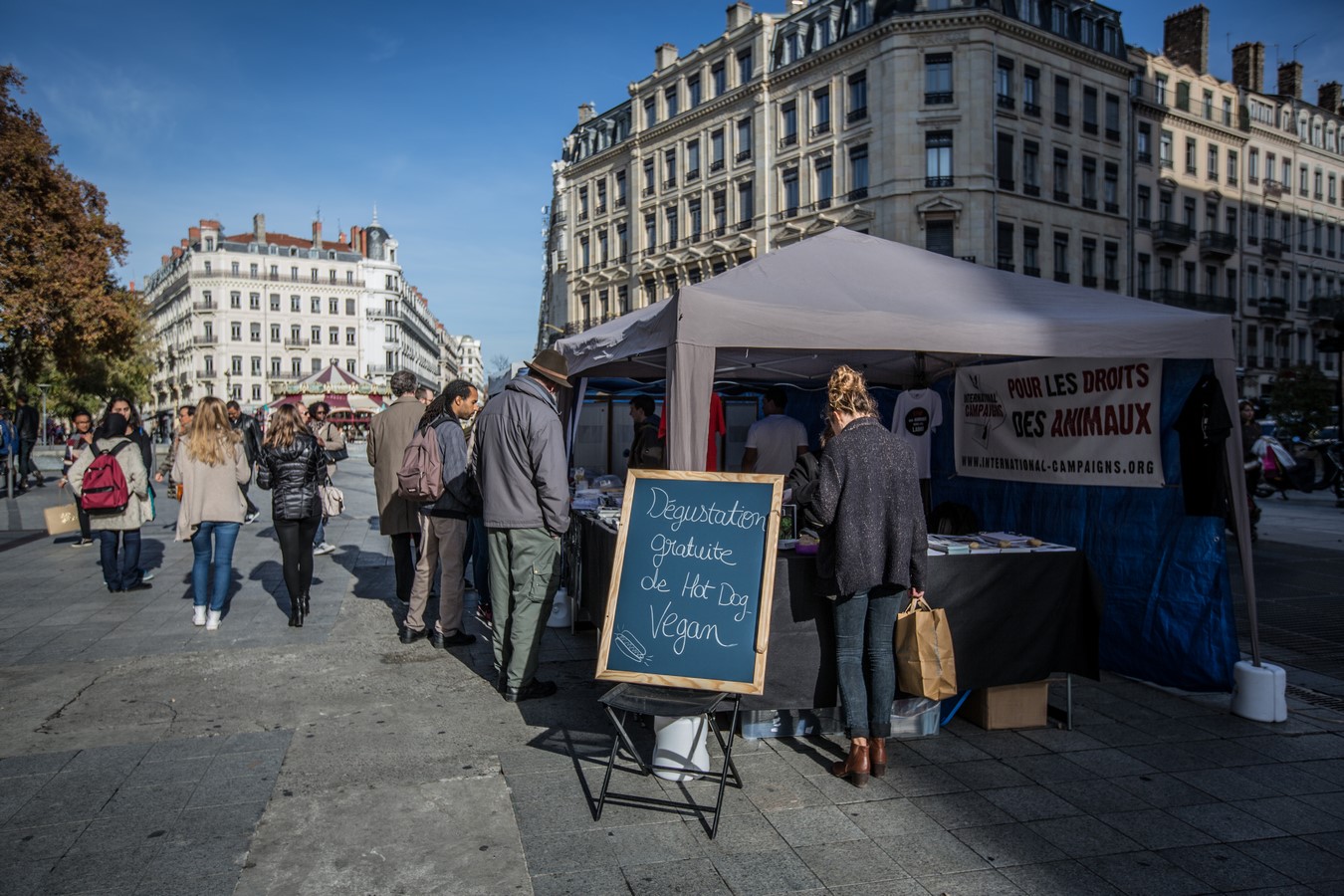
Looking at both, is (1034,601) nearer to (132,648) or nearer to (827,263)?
(827,263)

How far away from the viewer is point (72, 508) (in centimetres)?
1017

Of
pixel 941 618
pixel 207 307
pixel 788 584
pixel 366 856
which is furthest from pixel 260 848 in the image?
pixel 207 307

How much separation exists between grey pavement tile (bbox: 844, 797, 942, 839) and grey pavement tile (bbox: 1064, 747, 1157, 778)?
1074 millimetres

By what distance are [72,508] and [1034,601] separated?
1044cm

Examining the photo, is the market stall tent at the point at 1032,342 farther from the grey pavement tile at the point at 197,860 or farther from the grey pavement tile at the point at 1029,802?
the grey pavement tile at the point at 197,860

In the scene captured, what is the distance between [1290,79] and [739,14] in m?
35.8

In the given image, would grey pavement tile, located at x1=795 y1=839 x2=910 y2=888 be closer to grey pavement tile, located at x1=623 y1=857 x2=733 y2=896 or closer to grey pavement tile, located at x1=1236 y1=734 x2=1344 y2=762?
grey pavement tile, located at x1=623 y1=857 x2=733 y2=896

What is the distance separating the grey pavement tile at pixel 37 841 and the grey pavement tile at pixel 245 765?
58 cm

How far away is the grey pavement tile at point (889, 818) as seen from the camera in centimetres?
360

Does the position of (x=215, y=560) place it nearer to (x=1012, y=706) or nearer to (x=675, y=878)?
(x=675, y=878)

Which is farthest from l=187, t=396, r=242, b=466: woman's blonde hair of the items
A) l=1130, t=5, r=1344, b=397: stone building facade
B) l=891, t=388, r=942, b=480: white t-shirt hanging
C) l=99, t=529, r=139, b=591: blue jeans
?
l=1130, t=5, r=1344, b=397: stone building facade

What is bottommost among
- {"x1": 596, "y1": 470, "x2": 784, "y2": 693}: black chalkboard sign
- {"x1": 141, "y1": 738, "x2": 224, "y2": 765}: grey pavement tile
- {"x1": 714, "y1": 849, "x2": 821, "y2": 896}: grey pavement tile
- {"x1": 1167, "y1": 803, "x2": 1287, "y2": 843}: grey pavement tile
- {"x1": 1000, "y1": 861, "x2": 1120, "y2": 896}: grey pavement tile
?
{"x1": 714, "y1": 849, "x2": 821, "y2": 896}: grey pavement tile

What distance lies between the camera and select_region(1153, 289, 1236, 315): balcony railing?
44.2 meters

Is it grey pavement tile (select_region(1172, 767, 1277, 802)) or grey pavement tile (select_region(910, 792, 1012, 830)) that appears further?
grey pavement tile (select_region(1172, 767, 1277, 802))
